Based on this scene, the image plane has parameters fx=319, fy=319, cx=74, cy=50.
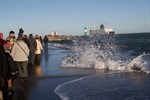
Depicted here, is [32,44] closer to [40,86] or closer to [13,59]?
[13,59]

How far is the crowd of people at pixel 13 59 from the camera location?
23.9 ft

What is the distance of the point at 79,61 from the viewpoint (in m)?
18.2

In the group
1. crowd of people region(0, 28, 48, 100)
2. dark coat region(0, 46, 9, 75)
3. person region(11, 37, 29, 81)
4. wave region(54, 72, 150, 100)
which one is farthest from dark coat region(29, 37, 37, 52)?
dark coat region(0, 46, 9, 75)

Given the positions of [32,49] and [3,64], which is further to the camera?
[32,49]

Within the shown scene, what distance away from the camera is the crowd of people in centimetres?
728

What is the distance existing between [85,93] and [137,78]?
343cm

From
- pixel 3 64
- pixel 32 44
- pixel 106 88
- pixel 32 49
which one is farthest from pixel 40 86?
pixel 32 44

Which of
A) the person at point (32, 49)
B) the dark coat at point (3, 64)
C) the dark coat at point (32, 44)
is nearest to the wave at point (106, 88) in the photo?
the dark coat at point (3, 64)

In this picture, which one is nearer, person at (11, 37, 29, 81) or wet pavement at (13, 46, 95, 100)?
wet pavement at (13, 46, 95, 100)

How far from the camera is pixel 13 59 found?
10.6 metres

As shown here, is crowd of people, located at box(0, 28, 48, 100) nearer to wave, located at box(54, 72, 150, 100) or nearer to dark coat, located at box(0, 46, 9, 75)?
dark coat, located at box(0, 46, 9, 75)

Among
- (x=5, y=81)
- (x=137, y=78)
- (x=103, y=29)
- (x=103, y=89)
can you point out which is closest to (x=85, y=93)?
(x=103, y=89)

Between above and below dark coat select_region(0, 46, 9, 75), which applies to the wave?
below

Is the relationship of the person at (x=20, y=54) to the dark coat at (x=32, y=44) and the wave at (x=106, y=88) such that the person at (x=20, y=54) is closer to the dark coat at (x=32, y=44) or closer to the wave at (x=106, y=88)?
the wave at (x=106, y=88)
